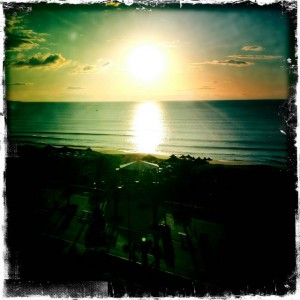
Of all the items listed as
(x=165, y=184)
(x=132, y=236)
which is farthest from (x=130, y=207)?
(x=132, y=236)

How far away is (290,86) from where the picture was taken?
546 cm

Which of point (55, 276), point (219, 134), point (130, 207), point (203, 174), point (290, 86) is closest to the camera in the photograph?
Answer: point (290, 86)

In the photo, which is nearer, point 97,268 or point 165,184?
point 97,268

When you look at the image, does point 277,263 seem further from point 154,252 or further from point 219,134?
point 219,134

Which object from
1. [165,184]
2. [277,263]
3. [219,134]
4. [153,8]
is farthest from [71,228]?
[219,134]

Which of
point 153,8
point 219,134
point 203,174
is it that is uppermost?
point 153,8

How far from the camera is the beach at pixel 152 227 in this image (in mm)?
7180

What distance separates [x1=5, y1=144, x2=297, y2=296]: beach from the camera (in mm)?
7180

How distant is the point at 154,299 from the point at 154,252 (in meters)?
3.51

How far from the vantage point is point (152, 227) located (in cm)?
1041

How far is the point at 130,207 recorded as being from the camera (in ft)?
40.9

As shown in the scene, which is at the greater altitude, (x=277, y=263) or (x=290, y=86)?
(x=290, y=86)

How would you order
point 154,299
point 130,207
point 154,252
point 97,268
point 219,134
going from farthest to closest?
point 219,134
point 130,207
point 154,252
point 97,268
point 154,299

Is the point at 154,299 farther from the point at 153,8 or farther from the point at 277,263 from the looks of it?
the point at 153,8
